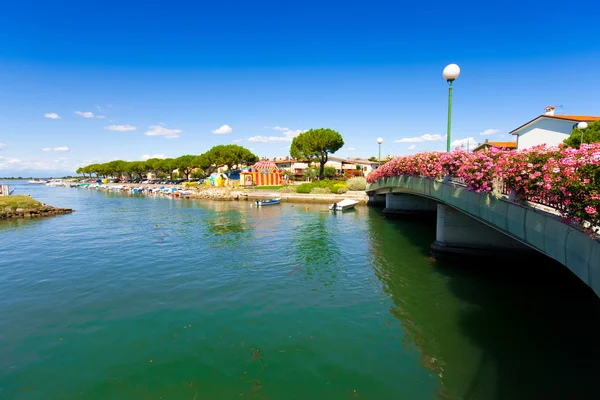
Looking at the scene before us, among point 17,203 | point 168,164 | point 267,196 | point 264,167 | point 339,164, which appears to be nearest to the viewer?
point 17,203

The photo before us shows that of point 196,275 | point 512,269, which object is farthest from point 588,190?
point 196,275

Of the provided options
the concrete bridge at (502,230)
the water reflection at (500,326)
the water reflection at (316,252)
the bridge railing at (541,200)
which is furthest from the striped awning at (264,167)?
the bridge railing at (541,200)

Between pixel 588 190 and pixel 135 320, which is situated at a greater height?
pixel 588 190

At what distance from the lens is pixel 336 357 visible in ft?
30.1

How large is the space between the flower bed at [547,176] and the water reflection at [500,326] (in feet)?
15.4

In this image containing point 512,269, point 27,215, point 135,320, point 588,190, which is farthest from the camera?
point 27,215

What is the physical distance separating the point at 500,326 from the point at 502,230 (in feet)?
11.2

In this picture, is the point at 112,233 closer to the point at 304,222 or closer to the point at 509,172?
the point at 304,222

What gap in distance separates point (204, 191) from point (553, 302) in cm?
6820

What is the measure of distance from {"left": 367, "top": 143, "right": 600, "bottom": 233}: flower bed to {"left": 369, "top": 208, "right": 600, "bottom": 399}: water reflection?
469 centimetres

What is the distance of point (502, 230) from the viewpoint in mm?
10406

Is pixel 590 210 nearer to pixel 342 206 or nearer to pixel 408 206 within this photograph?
pixel 408 206

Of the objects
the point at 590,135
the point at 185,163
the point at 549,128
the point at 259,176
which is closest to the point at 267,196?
the point at 259,176

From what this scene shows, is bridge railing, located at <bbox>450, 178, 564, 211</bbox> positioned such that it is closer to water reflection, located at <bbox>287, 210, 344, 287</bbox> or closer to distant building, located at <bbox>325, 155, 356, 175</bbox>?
water reflection, located at <bbox>287, 210, 344, 287</bbox>
